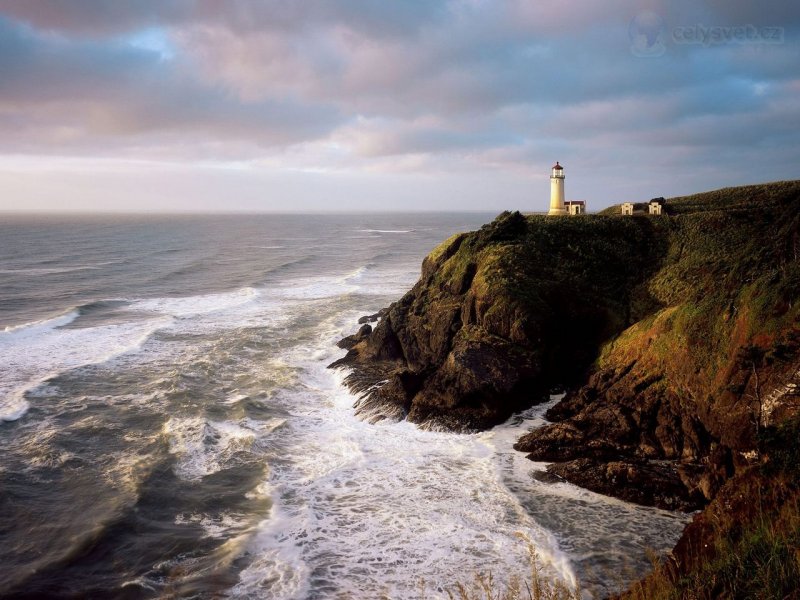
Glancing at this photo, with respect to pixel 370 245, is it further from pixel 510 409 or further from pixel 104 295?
pixel 510 409

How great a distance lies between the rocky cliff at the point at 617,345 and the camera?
18609 millimetres

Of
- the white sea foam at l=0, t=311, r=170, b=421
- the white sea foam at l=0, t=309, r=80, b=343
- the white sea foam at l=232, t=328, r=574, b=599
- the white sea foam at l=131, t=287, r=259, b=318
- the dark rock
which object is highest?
the white sea foam at l=131, t=287, r=259, b=318

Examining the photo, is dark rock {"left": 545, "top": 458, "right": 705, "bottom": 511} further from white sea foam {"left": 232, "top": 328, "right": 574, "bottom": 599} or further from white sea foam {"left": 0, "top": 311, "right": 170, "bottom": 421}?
white sea foam {"left": 0, "top": 311, "right": 170, "bottom": 421}

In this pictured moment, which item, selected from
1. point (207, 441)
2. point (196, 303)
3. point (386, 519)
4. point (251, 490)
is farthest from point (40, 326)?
point (386, 519)

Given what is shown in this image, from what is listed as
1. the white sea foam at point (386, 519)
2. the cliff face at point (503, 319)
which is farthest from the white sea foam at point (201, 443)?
the cliff face at point (503, 319)

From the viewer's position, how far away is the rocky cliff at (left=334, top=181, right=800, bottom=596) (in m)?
18.6

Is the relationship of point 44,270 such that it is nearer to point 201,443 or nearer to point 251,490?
point 201,443

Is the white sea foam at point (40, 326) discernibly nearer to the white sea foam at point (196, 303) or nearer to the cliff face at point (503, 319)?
the white sea foam at point (196, 303)

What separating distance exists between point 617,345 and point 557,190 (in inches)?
1085

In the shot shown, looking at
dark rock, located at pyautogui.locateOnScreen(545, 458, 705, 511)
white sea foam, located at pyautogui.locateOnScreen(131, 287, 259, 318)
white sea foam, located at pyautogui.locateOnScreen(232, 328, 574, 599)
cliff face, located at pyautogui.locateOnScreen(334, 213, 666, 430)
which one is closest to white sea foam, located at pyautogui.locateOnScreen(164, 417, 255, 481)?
white sea foam, located at pyautogui.locateOnScreen(232, 328, 574, 599)

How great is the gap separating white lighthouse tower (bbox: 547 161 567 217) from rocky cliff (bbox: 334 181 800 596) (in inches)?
420

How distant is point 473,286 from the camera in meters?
32.2

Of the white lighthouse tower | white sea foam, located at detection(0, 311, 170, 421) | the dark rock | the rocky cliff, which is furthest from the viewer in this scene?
the white lighthouse tower

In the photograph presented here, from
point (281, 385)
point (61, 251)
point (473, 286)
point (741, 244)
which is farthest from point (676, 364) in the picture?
point (61, 251)
